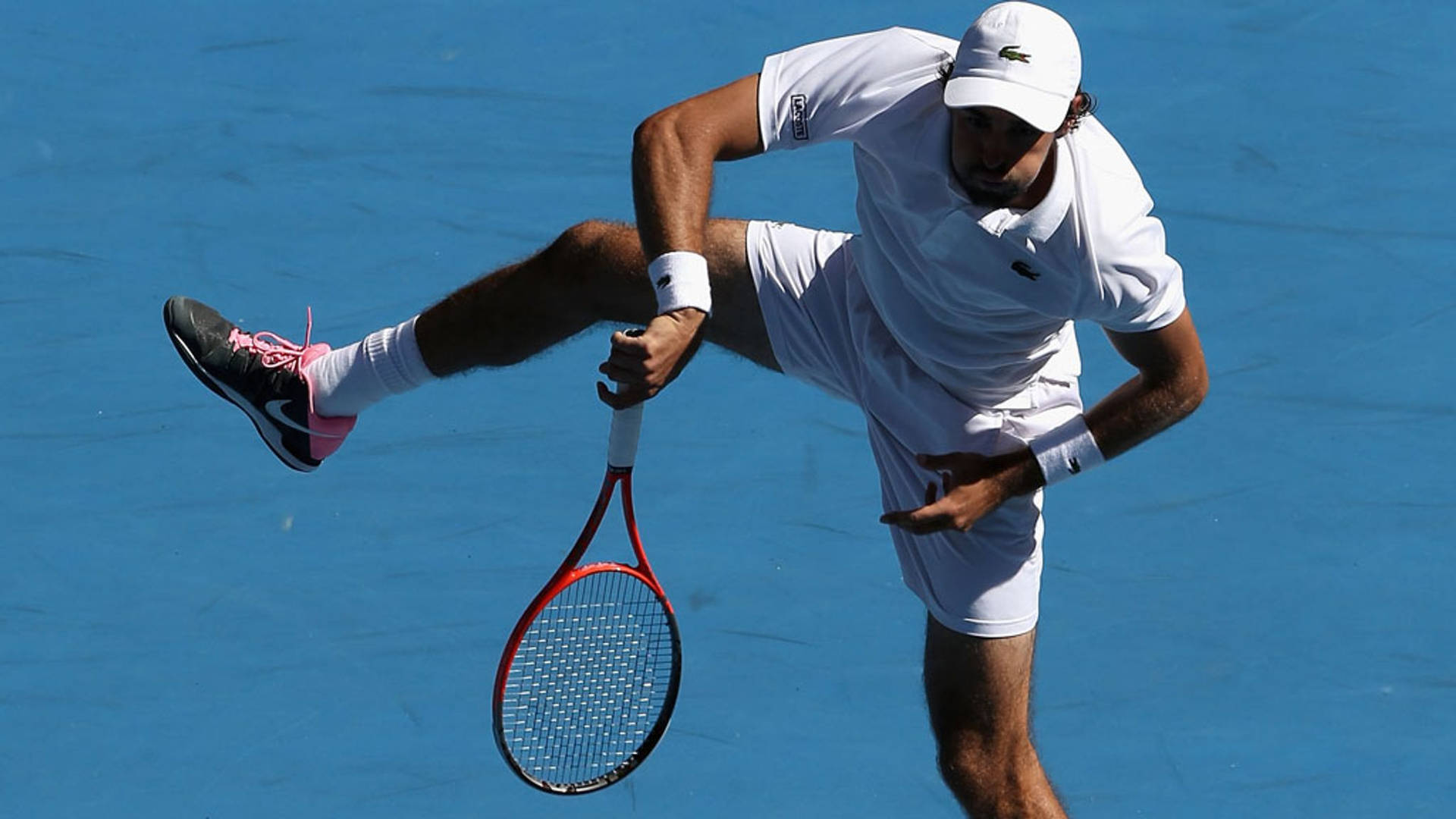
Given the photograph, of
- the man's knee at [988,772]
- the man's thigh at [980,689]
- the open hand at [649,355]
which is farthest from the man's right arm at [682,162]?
the man's knee at [988,772]

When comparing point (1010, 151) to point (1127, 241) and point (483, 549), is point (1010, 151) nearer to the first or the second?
point (1127, 241)

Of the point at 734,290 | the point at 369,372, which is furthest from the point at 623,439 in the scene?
the point at 369,372

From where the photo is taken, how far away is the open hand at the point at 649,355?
2912 mm

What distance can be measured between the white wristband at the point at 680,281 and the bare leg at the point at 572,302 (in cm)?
52

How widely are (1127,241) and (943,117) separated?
0.37m

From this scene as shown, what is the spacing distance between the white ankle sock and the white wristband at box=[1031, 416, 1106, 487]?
4.00ft

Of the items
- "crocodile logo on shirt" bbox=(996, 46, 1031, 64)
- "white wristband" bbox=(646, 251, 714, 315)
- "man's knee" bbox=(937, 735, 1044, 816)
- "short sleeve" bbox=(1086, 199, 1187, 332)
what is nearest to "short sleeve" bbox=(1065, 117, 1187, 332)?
"short sleeve" bbox=(1086, 199, 1187, 332)

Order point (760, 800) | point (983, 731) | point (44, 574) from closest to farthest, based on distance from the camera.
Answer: point (983, 731) < point (760, 800) < point (44, 574)

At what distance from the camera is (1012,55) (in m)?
3.08

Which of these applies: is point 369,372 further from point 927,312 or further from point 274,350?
point 927,312

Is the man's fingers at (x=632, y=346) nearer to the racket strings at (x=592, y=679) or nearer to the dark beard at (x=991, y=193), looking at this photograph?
the dark beard at (x=991, y=193)

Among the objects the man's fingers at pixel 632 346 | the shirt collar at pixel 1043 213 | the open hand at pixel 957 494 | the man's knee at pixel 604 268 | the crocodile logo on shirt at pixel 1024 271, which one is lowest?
the open hand at pixel 957 494

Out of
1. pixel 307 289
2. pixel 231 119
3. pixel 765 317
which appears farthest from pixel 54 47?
pixel 765 317

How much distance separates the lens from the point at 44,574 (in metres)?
4.43
